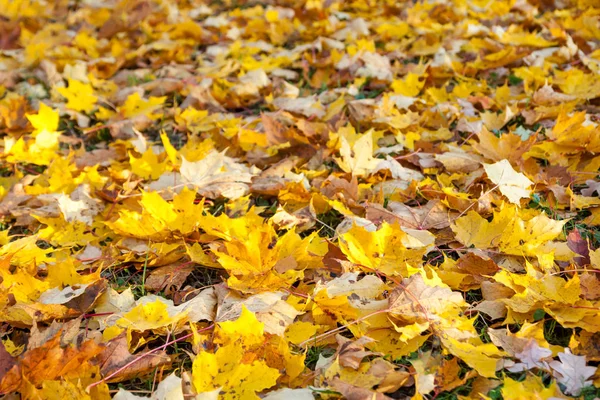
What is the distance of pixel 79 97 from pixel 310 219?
1.39 meters

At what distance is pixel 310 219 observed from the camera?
65.9 inches

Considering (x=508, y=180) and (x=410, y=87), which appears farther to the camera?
(x=410, y=87)

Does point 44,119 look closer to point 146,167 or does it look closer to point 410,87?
point 146,167

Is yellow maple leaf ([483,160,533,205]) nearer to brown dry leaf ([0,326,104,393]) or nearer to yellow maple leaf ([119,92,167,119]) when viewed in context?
brown dry leaf ([0,326,104,393])

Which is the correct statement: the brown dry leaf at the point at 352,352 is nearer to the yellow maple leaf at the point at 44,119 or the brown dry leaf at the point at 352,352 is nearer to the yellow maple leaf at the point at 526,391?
the yellow maple leaf at the point at 526,391

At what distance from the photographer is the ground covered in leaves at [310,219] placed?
1138 millimetres

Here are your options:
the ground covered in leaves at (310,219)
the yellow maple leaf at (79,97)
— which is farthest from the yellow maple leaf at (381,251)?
the yellow maple leaf at (79,97)

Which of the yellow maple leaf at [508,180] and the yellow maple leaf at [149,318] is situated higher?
the yellow maple leaf at [508,180]

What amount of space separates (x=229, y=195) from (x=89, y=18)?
2623 millimetres

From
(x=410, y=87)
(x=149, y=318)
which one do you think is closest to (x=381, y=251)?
(x=149, y=318)

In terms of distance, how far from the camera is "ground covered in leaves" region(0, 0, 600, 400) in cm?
114

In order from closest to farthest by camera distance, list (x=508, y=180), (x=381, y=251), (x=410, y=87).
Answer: (x=381, y=251), (x=508, y=180), (x=410, y=87)

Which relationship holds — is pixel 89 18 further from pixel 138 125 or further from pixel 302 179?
pixel 302 179

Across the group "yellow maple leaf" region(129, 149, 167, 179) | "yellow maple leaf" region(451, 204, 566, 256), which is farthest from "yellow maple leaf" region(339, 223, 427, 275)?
"yellow maple leaf" region(129, 149, 167, 179)
